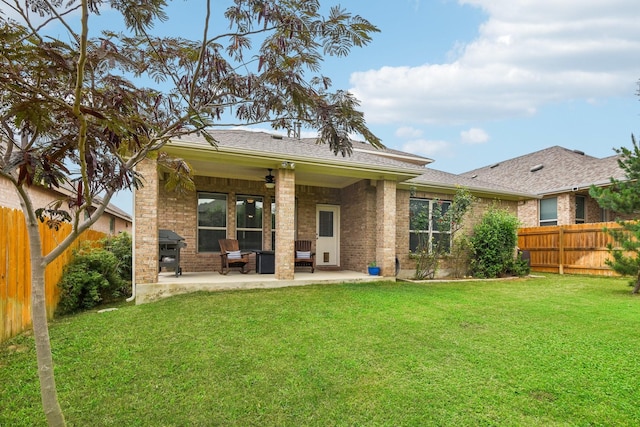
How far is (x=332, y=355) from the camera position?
414 cm

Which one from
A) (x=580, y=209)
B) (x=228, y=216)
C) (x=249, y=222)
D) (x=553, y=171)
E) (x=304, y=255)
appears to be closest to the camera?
(x=304, y=255)

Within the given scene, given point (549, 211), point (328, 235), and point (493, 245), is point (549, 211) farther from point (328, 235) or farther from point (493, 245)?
point (328, 235)

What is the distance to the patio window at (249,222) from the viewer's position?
34.6ft

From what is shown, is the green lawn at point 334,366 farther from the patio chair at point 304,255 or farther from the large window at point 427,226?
the large window at point 427,226

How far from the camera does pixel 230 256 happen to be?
931 centimetres

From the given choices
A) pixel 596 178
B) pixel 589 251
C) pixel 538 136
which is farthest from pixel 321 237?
pixel 538 136

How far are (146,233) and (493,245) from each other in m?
10.1

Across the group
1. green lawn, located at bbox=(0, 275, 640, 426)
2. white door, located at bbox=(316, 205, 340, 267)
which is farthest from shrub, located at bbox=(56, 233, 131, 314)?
white door, located at bbox=(316, 205, 340, 267)

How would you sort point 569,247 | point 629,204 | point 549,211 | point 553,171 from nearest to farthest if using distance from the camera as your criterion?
point 629,204
point 569,247
point 549,211
point 553,171

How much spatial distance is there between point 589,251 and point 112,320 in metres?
14.8

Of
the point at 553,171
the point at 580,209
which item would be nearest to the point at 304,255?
the point at 580,209

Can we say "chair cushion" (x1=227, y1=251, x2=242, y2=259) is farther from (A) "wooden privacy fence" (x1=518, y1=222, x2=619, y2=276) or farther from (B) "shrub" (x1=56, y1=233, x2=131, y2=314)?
(A) "wooden privacy fence" (x1=518, y1=222, x2=619, y2=276)

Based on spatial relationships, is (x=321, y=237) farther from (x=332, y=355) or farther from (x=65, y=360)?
(x=65, y=360)

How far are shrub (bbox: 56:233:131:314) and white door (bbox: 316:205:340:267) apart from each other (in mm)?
5784
